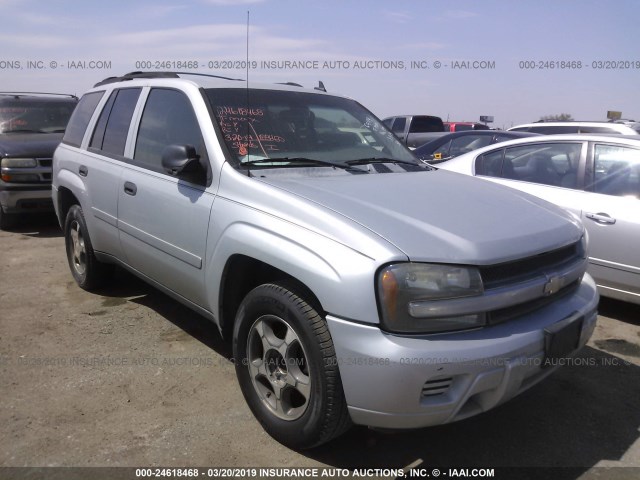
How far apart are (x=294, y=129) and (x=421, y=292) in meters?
1.67

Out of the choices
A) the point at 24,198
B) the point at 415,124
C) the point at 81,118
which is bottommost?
the point at 24,198

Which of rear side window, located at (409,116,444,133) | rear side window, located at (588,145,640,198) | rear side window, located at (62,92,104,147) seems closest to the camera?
rear side window, located at (588,145,640,198)

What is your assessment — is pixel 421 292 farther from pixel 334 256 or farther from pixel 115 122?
pixel 115 122

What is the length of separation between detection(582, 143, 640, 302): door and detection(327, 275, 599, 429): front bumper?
7.55 feet

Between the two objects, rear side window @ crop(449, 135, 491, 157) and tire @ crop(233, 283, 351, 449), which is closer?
tire @ crop(233, 283, 351, 449)

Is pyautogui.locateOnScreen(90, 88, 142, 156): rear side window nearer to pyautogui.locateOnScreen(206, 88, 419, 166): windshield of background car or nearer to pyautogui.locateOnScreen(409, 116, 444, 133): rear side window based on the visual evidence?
pyautogui.locateOnScreen(206, 88, 419, 166): windshield of background car

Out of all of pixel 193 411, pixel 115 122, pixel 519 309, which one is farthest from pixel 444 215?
pixel 115 122


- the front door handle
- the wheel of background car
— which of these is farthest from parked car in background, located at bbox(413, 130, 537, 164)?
the wheel of background car

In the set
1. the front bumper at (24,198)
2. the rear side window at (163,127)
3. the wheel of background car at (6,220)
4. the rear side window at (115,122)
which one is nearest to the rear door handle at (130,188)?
the rear side window at (163,127)

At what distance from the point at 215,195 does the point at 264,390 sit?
1.07 meters

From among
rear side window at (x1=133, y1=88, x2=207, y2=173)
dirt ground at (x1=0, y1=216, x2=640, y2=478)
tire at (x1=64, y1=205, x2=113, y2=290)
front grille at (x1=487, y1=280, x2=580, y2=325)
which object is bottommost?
dirt ground at (x1=0, y1=216, x2=640, y2=478)

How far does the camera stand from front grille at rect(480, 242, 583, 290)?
2410mm

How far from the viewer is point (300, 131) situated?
3559mm

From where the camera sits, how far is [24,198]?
7.37m
